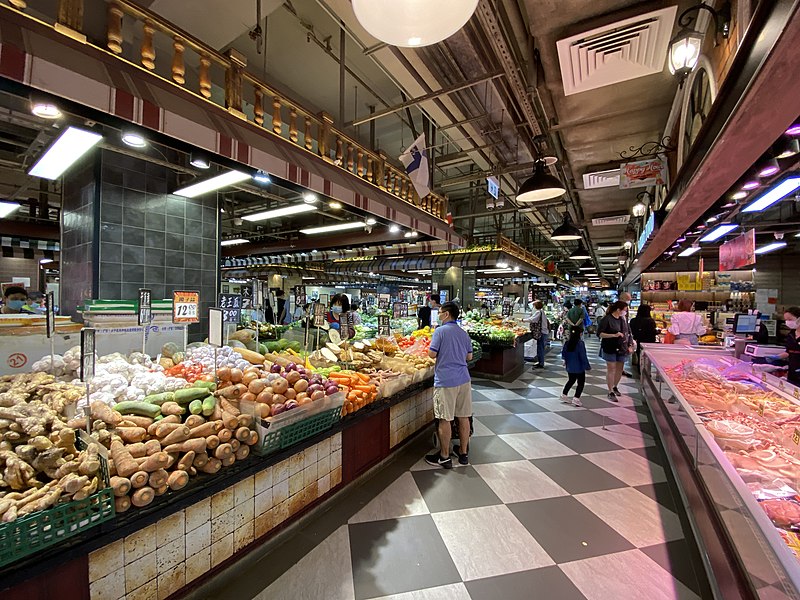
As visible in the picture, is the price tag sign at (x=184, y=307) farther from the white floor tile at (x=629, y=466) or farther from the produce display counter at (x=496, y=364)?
the produce display counter at (x=496, y=364)

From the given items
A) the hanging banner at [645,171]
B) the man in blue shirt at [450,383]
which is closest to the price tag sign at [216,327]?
the man in blue shirt at [450,383]

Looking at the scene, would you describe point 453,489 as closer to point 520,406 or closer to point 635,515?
point 635,515

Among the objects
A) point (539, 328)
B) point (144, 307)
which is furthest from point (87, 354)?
point (539, 328)

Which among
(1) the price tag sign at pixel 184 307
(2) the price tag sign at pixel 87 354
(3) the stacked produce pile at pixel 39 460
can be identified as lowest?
(3) the stacked produce pile at pixel 39 460

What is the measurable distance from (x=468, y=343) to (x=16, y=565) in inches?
134

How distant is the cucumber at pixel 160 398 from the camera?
2219 mm

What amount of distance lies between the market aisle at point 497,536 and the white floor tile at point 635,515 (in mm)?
12

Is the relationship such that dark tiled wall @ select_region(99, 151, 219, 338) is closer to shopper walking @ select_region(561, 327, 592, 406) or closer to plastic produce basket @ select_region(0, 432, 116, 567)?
plastic produce basket @ select_region(0, 432, 116, 567)

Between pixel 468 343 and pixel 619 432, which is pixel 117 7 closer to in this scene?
pixel 468 343

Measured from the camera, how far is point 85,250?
397 cm

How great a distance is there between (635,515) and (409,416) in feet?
7.53

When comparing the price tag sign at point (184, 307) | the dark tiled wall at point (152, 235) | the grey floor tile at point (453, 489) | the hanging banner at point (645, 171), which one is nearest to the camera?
the grey floor tile at point (453, 489)

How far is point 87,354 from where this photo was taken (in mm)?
1894

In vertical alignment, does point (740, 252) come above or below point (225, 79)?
below
